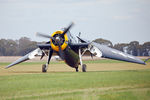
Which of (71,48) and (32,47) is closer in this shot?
(71,48)

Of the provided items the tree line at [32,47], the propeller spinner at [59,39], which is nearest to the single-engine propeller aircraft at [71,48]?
the propeller spinner at [59,39]

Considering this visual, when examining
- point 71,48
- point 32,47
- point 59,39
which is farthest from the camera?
point 32,47

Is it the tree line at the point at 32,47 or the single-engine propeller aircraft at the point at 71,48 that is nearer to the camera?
the single-engine propeller aircraft at the point at 71,48

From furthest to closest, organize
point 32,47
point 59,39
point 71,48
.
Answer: point 32,47
point 71,48
point 59,39

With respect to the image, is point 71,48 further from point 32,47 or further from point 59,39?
point 32,47

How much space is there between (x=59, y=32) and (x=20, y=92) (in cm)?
1417

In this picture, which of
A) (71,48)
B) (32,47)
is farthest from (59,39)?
(32,47)

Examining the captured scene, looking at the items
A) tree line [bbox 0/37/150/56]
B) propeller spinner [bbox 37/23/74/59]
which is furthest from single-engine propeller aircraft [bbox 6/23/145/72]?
tree line [bbox 0/37/150/56]

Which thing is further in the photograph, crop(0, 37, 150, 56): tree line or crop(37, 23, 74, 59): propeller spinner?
crop(0, 37, 150, 56): tree line

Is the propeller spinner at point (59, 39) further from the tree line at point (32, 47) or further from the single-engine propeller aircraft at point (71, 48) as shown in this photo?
the tree line at point (32, 47)

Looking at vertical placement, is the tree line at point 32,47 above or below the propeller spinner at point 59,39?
above

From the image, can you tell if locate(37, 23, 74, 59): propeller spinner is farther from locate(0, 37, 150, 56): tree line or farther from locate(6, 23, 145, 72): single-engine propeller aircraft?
locate(0, 37, 150, 56): tree line

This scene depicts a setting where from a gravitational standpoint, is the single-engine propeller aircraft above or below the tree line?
below

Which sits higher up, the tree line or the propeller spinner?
the tree line
